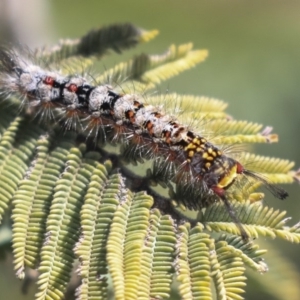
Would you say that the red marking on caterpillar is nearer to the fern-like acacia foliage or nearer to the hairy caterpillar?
the hairy caterpillar

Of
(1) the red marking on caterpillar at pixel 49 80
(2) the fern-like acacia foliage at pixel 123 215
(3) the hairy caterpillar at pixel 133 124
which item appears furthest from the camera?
(1) the red marking on caterpillar at pixel 49 80

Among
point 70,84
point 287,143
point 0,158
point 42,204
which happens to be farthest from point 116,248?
point 287,143

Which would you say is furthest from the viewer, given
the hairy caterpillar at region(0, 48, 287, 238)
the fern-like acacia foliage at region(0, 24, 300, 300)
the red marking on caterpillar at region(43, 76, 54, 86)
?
the red marking on caterpillar at region(43, 76, 54, 86)

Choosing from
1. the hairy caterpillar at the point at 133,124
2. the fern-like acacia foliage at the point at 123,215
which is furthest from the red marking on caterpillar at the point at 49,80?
the fern-like acacia foliage at the point at 123,215

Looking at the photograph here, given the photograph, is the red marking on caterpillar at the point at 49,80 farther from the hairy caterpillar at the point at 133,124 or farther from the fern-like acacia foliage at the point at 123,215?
the fern-like acacia foliage at the point at 123,215

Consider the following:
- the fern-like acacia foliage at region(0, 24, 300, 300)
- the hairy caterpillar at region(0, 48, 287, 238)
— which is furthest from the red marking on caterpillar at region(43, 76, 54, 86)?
the fern-like acacia foliage at region(0, 24, 300, 300)
